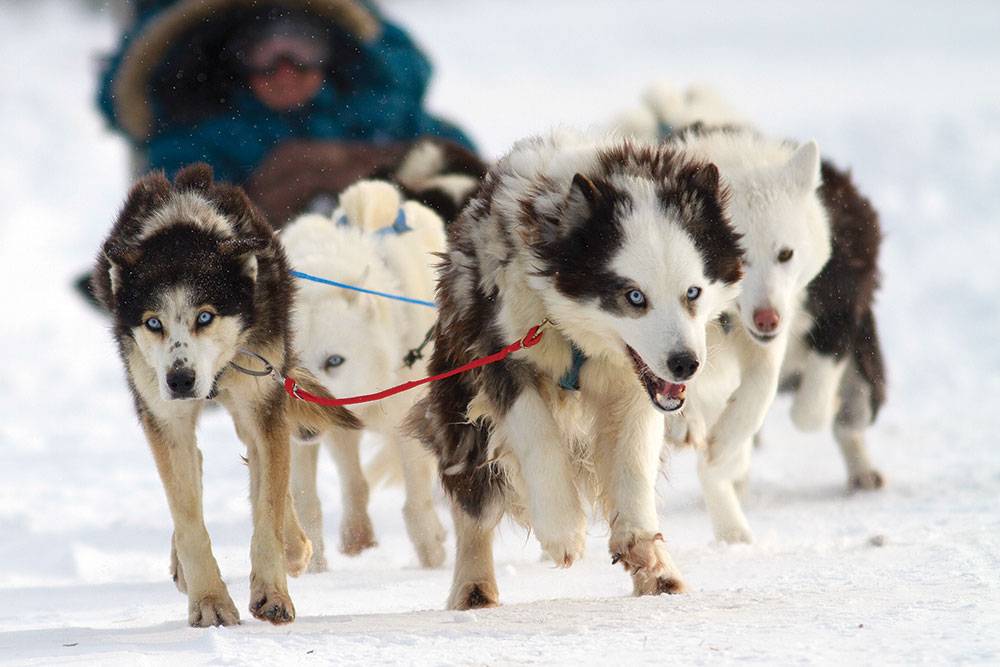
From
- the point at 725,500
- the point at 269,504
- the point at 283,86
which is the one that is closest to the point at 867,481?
the point at 725,500

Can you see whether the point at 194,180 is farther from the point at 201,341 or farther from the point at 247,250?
the point at 201,341

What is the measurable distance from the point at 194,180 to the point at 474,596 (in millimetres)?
1649

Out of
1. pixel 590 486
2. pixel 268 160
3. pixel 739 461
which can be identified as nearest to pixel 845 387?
pixel 739 461

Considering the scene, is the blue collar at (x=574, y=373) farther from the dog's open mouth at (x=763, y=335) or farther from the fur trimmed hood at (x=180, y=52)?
the fur trimmed hood at (x=180, y=52)

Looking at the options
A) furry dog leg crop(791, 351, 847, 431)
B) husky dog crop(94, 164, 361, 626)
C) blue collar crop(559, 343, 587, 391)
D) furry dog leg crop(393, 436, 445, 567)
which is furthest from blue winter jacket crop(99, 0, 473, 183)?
blue collar crop(559, 343, 587, 391)

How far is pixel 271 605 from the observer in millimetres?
3723

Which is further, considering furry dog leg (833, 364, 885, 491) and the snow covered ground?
furry dog leg (833, 364, 885, 491)

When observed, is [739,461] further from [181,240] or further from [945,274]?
[945,274]

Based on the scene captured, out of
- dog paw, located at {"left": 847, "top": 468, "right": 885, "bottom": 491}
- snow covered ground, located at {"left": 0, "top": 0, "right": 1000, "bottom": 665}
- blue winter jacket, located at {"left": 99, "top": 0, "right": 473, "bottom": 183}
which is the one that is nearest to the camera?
snow covered ground, located at {"left": 0, "top": 0, "right": 1000, "bottom": 665}

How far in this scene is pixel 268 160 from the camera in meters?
8.61

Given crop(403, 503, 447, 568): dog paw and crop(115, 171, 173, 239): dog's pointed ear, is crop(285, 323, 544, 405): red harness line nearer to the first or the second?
crop(115, 171, 173, 239): dog's pointed ear

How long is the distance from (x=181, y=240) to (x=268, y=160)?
489 cm

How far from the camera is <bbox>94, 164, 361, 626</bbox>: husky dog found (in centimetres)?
369

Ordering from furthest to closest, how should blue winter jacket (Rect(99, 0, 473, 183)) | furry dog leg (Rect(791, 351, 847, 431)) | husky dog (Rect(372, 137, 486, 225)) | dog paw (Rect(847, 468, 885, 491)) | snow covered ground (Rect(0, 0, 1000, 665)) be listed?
1. blue winter jacket (Rect(99, 0, 473, 183))
2. husky dog (Rect(372, 137, 486, 225))
3. dog paw (Rect(847, 468, 885, 491))
4. furry dog leg (Rect(791, 351, 847, 431))
5. snow covered ground (Rect(0, 0, 1000, 665))
